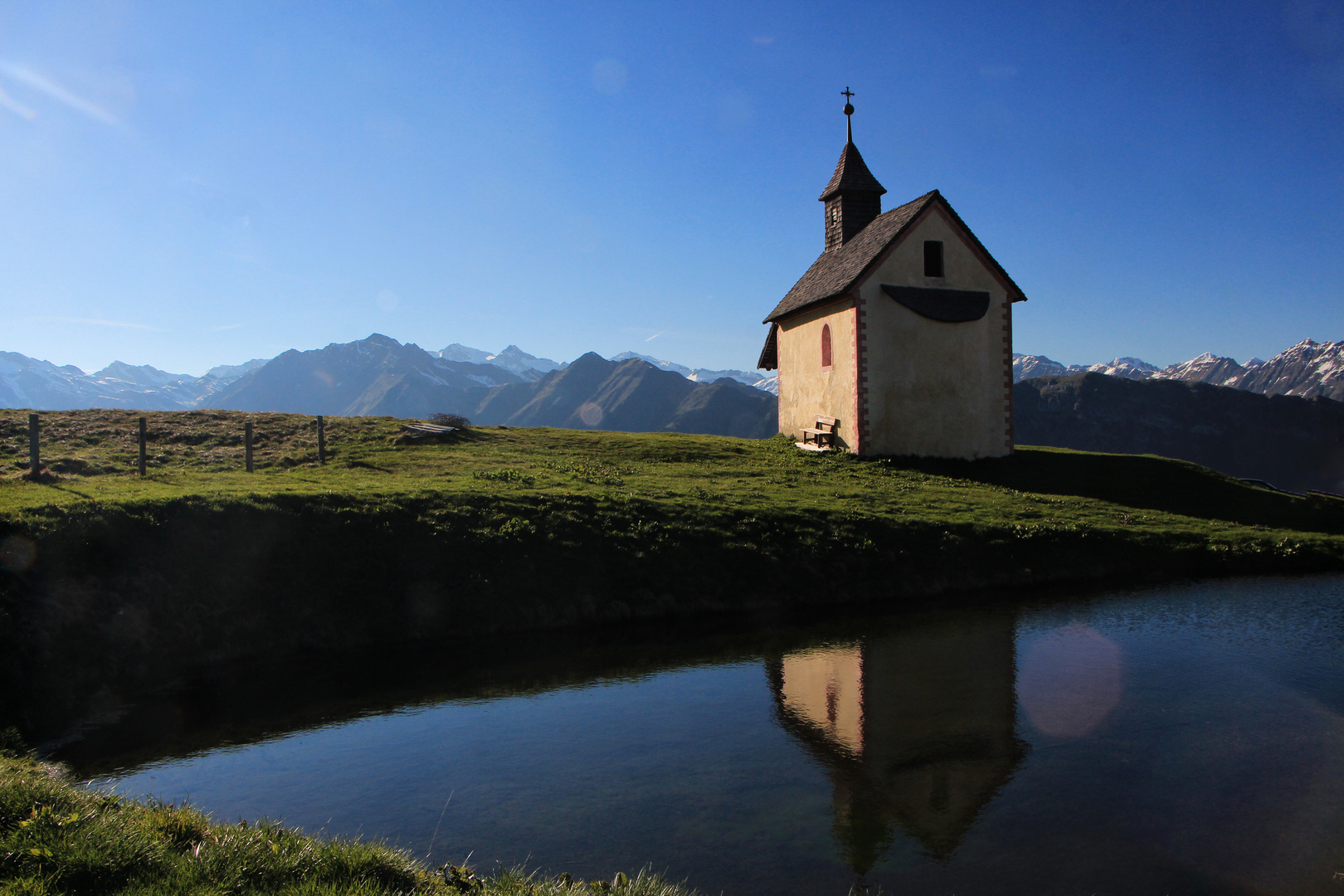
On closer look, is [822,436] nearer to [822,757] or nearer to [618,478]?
[618,478]

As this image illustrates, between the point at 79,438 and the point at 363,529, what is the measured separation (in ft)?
56.0

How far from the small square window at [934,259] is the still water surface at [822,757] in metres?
23.2

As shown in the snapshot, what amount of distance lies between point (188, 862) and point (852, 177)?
43362 millimetres

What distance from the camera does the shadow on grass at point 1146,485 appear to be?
29.5 m

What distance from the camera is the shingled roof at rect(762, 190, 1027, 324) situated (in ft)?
116

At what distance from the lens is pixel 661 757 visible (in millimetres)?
10594

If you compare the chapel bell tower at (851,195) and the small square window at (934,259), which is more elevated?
the chapel bell tower at (851,195)

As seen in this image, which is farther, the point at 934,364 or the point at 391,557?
the point at 934,364

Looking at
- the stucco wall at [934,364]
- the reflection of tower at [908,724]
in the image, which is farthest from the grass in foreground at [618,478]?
the reflection of tower at [908,724]

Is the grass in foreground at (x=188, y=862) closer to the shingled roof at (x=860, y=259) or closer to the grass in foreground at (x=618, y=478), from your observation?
the grass in foreground at (x=618, y=478)

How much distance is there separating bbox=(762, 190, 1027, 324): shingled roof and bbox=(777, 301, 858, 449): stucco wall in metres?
0.77

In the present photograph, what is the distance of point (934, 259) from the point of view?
3653 centimetres

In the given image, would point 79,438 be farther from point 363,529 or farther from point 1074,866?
point 1074,866

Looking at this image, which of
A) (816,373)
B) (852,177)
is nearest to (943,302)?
(816,373)
